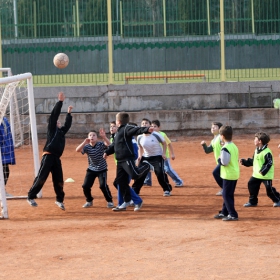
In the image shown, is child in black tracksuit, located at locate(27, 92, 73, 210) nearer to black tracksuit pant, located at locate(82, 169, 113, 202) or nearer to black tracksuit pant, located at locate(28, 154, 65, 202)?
black tracksuit pant, located at locate(28, 154, 65, 202)

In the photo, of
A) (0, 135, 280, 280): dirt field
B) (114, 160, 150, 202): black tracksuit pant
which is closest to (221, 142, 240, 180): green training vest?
(0, 135, 280, 280): dirt field

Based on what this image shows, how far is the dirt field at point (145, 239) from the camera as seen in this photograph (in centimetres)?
815

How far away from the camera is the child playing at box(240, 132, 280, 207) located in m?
12.0

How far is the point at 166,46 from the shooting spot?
2598cm

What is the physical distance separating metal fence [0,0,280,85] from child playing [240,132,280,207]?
44.4 feet

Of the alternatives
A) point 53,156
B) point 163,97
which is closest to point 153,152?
point 53,156

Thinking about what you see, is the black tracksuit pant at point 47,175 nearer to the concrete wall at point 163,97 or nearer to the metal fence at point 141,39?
the concrete wall at point 163,97

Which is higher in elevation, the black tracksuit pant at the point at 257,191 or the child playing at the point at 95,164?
the child playing at the point at 95,164

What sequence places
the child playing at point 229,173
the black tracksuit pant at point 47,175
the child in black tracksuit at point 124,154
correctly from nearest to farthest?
the child playing at point 229,173, the child in black tracksuit at point 124,154, the black tracksuit pant at point 47,175

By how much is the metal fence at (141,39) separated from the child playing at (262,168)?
13.5 m

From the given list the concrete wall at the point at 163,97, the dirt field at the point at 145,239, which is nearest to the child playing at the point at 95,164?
the dirt field at the point at 145,239

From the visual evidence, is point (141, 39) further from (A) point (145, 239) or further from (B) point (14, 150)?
(A) point (145, 239)

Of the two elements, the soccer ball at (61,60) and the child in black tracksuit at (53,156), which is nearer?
the child in black tracksuit at (53,156)

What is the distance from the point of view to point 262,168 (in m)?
12.0
